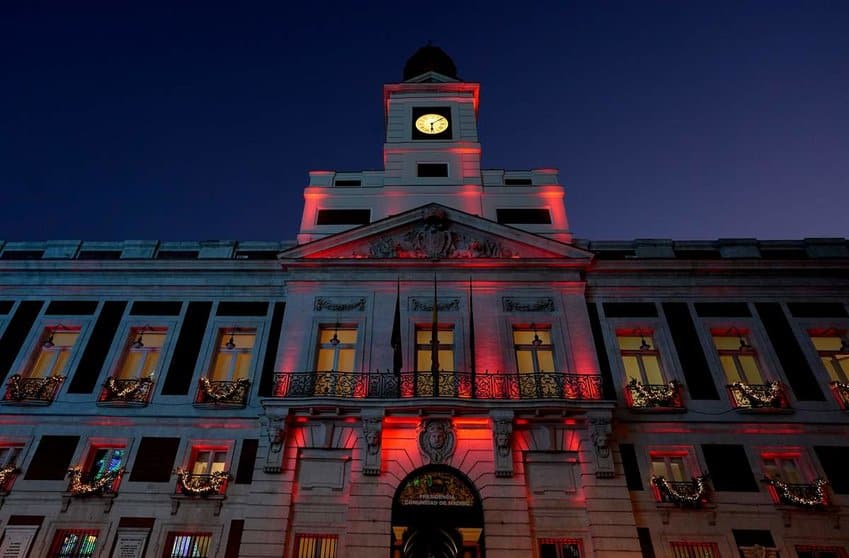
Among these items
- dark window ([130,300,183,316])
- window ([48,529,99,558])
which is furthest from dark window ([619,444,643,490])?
dark window ([130,300,183,316])

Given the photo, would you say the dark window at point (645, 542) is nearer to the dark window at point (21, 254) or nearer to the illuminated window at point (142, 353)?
the illuminated window at point (142, 353)

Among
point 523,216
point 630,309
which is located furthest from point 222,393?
point 630,309

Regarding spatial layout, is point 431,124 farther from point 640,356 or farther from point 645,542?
point 645,542

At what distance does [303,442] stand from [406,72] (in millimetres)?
19053

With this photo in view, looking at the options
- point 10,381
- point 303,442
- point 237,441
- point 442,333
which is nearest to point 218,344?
point 237,441

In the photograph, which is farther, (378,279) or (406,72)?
(406,72)

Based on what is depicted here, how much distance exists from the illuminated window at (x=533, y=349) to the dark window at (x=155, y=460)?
9874mm

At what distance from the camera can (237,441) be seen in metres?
13.5

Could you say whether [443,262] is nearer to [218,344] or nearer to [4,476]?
[218,344]

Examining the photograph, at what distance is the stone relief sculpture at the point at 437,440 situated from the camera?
12.8 meters

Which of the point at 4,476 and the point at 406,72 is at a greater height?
the point at 406,72

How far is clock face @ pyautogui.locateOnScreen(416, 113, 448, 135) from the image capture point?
2114cm

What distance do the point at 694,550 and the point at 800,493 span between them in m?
3.17

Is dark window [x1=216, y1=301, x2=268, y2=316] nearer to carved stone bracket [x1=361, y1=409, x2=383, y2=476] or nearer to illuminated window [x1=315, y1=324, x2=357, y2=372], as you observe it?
illuminated window [x1=315, y1=324, x2=357, y2=372]
